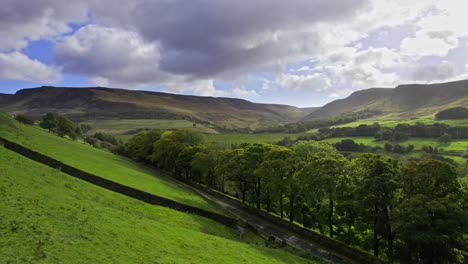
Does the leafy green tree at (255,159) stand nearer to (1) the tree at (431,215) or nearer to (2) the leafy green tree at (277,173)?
(2) the leafy green tree at (277,173)

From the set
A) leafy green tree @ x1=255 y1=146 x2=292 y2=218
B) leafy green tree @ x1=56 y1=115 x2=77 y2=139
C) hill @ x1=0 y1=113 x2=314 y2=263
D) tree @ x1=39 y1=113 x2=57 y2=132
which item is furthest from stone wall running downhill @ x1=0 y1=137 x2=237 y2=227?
tree @ x1=39 y1=113 x2=57 y2=132

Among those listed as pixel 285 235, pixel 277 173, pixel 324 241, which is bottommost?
pixel 285 235

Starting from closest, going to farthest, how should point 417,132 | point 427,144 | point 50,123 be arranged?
point 50,123 → point 427,144 → point 417,132

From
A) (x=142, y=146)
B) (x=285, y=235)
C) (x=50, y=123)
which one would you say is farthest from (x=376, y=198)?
(x=50, y=123)

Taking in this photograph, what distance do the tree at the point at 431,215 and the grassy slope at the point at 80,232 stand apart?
11232 mm

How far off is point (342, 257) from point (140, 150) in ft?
262

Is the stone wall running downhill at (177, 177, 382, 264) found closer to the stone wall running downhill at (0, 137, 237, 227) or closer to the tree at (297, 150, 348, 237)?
the tree at (297, 150, 348, 237)

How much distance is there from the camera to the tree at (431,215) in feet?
99.1

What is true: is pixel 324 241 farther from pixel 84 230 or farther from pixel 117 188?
pixel 84 230

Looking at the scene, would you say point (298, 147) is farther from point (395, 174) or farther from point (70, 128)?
point (70, 128)

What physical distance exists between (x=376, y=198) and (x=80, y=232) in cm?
2960

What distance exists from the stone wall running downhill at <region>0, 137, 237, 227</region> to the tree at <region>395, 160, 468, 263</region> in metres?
20.9

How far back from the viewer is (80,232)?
20969mm

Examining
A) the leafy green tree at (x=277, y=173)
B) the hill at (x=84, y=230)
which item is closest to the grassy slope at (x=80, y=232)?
the hill at (x=84, y=230)
